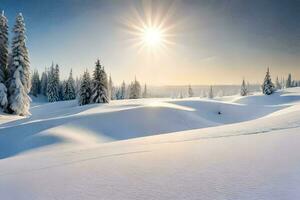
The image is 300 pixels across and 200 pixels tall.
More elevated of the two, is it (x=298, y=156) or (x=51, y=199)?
(x=298, y=156)

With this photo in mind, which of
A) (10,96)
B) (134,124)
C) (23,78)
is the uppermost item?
(23,78)

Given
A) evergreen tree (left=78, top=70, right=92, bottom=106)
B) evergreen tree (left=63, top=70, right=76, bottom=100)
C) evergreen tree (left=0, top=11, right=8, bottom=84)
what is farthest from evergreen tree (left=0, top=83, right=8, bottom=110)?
evergreen tree (left=63, top=70, right=76, bottom=100)

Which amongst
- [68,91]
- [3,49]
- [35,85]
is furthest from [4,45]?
[35,85]

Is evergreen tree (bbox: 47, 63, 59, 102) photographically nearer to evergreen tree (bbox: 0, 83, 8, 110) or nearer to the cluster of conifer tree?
the cluster of conifer tree

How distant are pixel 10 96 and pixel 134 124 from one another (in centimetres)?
1633

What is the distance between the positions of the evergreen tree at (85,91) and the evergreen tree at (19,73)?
14438mm

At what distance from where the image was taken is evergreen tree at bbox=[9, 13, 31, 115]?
2809cm

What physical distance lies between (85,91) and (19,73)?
642 inches

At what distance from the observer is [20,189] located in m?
4.46

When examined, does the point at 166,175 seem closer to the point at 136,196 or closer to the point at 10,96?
the point at 136,196

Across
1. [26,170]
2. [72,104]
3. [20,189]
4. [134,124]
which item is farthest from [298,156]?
[72,104]

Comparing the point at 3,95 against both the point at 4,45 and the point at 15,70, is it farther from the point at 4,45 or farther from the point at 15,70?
the point at 4,45

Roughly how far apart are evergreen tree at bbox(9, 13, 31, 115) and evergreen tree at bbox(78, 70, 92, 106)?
47.4 feet

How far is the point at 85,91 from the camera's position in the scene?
4441cm
